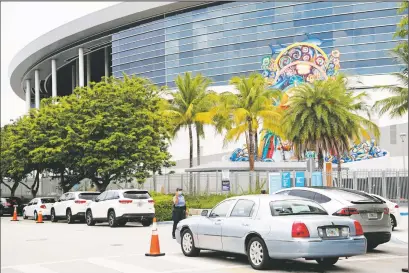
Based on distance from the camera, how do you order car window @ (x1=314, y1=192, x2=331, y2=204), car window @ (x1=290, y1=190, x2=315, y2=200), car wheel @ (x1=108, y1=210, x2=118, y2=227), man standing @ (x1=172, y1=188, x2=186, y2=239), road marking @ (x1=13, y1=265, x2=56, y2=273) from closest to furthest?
1. road marking @ (x1=13, y1=265, x2=56, y2=273)
2. car window @ (x1=314, y1=192, x2=331, y2=204)
3. car window @ (x1=290, y1=190, x2=315, y2=200)
4. man standing @ (x1=172, y1=188, x2=186, y2=239)
5. car wheel @ (x1=108, y1=210, x2=118, y2=227)

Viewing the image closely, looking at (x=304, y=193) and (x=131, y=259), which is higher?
(x=304, y=193)

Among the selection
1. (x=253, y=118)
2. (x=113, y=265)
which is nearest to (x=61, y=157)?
(x=253, y=118)

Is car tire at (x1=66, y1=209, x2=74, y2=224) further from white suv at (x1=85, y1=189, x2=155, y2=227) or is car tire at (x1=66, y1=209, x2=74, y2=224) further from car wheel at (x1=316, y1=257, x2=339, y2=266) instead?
car wheel at (x1=316, y1=257, x2=339, y2=266)

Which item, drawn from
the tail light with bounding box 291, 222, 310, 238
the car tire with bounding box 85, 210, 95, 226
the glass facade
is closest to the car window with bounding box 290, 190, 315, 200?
the tail light with bounding box 291, 222, 310, 238

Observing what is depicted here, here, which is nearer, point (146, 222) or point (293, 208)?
point (293, 208)

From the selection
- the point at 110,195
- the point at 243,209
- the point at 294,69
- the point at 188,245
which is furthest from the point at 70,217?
the point at 294,69

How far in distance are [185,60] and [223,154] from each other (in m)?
13.7

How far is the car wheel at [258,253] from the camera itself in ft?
40.1

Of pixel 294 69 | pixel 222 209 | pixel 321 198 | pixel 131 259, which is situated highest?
pixel 294 69

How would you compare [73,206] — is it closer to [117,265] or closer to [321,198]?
[321,198]

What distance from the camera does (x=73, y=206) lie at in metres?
31.6

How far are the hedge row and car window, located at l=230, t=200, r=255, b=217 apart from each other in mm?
17580

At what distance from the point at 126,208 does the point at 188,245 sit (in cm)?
1280

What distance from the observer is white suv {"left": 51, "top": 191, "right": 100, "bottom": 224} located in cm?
3150
